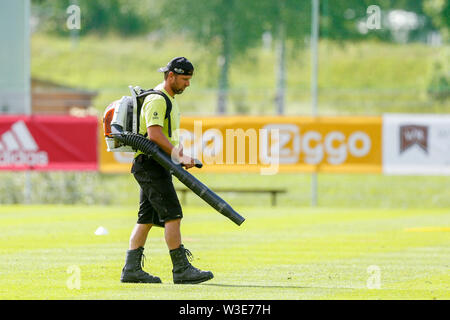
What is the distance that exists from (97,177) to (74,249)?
1296cm

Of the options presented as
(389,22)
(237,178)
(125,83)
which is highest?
(389,22)

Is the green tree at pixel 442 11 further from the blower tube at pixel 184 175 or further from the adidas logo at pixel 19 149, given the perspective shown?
the blower tube at pixel 184 175

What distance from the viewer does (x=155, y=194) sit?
404 inches

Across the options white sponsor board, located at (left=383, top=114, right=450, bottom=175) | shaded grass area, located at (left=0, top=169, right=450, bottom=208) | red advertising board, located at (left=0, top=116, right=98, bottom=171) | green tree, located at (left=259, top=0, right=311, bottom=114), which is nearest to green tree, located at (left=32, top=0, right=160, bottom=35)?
green tree, located at (left=259, top=0, right=311, bottom=114)

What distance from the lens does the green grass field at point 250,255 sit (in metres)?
9.71

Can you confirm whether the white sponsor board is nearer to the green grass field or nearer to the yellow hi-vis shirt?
the green grass field

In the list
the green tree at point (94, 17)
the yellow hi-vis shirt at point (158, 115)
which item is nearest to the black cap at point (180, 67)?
the yellow hi-vis shirt at point (158, 115)

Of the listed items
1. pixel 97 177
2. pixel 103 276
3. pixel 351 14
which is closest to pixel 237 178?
pixel 97 177

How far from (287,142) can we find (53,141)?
5475 millimetres

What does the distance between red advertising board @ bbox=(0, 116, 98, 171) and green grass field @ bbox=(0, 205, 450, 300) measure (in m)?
2.44

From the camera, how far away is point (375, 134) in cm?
2297

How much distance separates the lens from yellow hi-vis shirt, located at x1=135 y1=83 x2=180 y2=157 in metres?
10.1

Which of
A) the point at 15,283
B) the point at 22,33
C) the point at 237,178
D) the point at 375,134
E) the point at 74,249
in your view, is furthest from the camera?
the point at 237,178

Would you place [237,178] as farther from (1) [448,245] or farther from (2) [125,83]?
(2) [125,83]
